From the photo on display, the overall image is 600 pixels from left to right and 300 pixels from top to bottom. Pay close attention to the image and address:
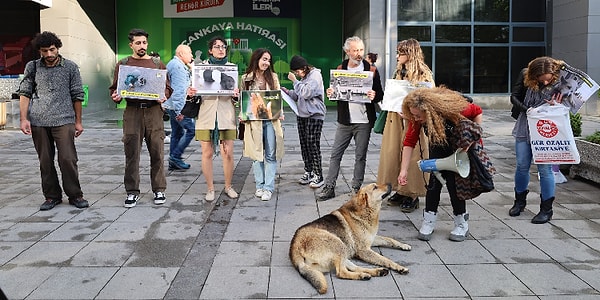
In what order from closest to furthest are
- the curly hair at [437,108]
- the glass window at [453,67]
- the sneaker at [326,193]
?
the curly hair at [437,108]
the sneaker at [326,193]
the glass window at [453,67]

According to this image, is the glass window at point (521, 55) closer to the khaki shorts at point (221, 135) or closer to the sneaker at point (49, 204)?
the khaki shorts at point (221, 135)

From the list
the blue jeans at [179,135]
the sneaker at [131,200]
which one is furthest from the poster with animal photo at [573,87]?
the blue jeans at [179,135]

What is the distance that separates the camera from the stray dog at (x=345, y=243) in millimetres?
4277

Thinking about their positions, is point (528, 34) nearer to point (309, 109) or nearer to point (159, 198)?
point (309, 109)

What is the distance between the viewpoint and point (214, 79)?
6.59 metres

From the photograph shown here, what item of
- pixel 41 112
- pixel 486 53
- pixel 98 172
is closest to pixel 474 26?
pixel 486 53

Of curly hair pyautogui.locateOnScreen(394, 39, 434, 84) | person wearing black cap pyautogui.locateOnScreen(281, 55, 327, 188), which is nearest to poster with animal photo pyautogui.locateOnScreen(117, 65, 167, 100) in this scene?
person wearing black cap pyautogui.locateOnScreen(281, 55, 327, 188)

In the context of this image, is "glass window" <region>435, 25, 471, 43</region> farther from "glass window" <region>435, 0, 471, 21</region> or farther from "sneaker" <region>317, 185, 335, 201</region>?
"sneaker" <region>317, 185, 335, 201</region>

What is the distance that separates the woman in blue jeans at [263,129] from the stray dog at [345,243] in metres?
2.24

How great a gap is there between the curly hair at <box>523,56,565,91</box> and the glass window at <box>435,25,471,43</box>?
13.6 meters

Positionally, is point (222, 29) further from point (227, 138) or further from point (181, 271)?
point (181, 271)

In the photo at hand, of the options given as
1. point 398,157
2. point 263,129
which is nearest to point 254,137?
point 263,129

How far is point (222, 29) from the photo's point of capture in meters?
21.9

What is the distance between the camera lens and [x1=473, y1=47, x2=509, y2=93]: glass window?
19297 millimetres
